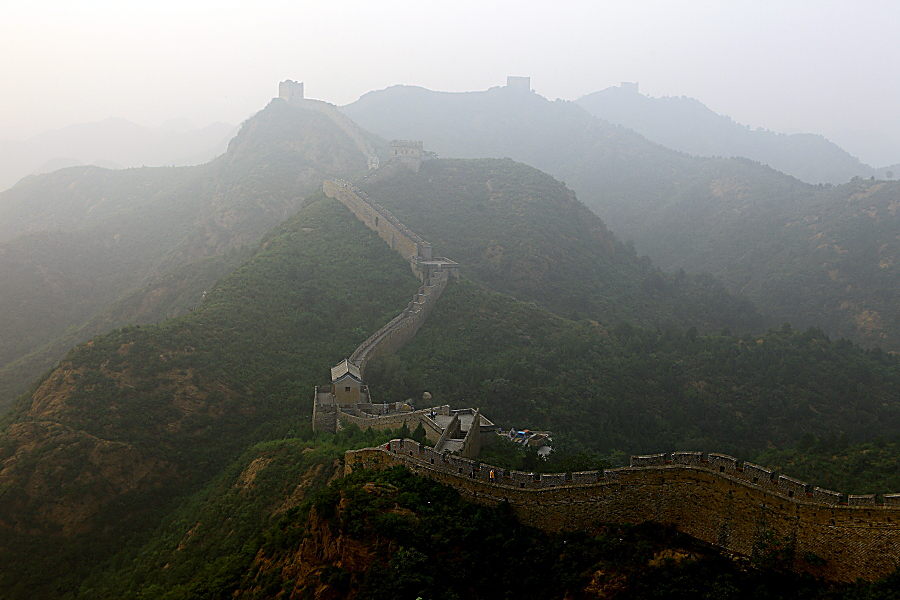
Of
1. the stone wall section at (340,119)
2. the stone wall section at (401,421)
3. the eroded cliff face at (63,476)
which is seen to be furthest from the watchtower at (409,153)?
the eroded cliff face at (63,476)

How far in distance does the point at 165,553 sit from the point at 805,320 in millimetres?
73389

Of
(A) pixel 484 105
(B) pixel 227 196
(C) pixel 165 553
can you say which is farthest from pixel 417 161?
(A) pixel 484 105

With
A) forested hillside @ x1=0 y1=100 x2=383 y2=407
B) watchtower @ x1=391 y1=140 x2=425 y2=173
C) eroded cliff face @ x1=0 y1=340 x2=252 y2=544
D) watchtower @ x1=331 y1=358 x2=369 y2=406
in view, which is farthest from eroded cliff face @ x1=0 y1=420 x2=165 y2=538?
watchtower @ x1=391 y1=140 x2=425 y2=173

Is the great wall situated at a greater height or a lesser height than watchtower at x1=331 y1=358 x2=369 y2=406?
greater

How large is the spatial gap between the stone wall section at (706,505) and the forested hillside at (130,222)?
4356 cm

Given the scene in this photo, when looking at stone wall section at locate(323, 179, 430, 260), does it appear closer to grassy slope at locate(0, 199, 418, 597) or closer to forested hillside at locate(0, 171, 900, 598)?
forested hillside at locate(0, 171, 900, 598)

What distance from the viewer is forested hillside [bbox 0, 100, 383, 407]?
226ft

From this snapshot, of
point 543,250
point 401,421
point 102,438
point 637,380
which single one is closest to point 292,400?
point 102,438

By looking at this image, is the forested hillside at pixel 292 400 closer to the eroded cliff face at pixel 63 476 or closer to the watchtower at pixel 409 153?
Answer: the eroded cliff face at pixel 63 476

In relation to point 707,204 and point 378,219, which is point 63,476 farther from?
point 707,204

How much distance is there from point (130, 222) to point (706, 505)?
9148 centimetres

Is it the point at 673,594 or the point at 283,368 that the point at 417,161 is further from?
the point at 673,594

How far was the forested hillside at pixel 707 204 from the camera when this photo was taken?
8512 cm

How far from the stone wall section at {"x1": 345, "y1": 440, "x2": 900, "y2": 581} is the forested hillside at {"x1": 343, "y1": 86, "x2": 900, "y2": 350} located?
2586 inches
